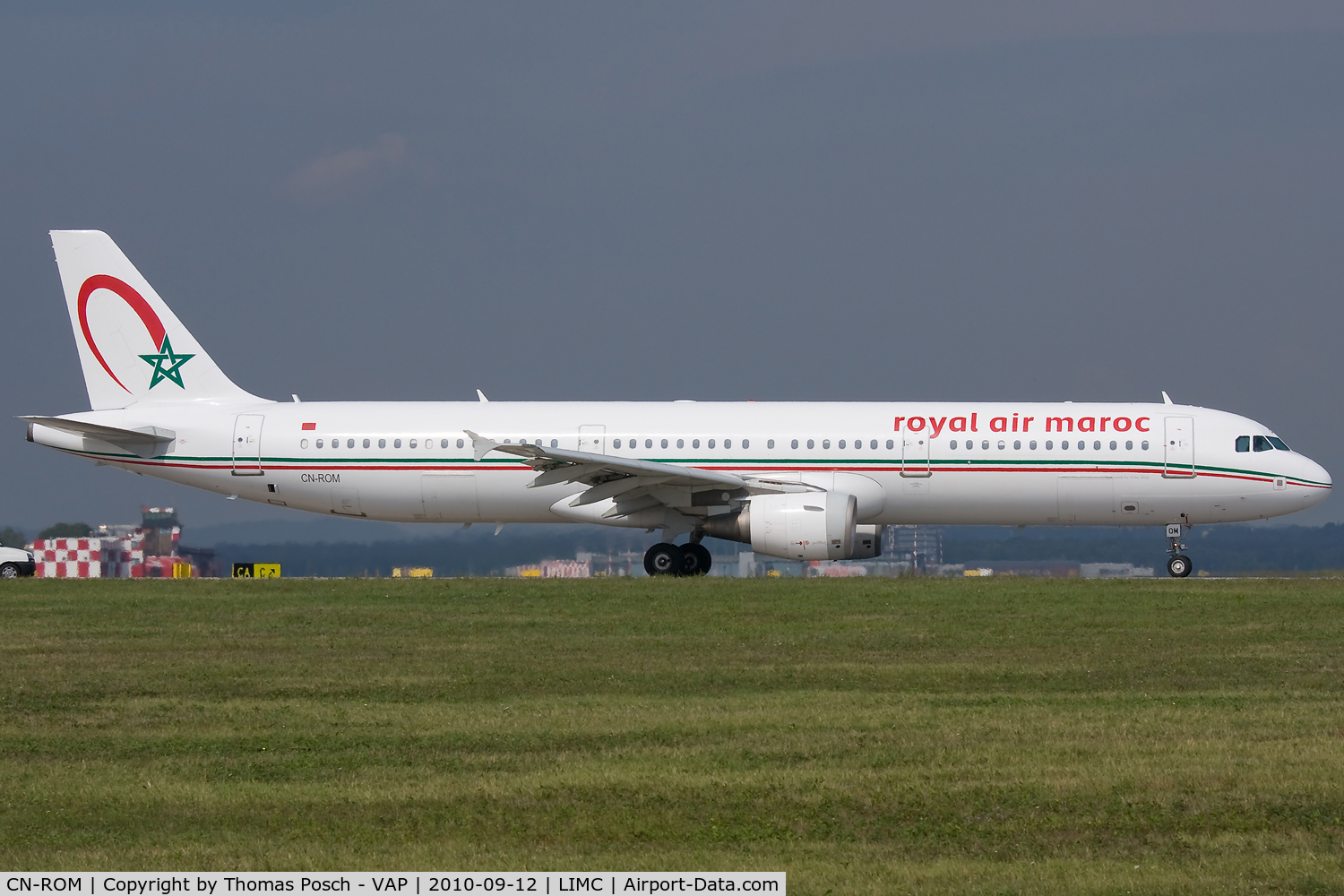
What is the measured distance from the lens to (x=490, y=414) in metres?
30.2

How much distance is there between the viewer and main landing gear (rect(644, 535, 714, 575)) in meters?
29.2

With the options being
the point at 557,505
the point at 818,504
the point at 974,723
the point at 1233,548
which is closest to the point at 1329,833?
the point at 974,723

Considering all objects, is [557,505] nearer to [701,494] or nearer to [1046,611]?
[701,494]

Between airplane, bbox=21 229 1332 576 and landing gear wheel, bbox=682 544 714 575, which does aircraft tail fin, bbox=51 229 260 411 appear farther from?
landing gear wheel, bbox=682 544 714 575

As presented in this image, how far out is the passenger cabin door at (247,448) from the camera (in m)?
30.2

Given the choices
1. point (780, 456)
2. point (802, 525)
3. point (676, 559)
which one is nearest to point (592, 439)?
point (676, 559)

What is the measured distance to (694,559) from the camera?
2925 centimetres

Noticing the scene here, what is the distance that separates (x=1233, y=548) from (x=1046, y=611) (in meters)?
33.4

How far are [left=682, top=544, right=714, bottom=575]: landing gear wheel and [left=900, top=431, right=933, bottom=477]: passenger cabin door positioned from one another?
394cm

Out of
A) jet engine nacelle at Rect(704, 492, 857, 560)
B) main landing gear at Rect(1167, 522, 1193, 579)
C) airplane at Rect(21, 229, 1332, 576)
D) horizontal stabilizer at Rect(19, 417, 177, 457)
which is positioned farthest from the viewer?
horizontal stabilizer at Rect(19, 417, 177, 457)

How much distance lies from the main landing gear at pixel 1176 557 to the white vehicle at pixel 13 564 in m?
24.0
